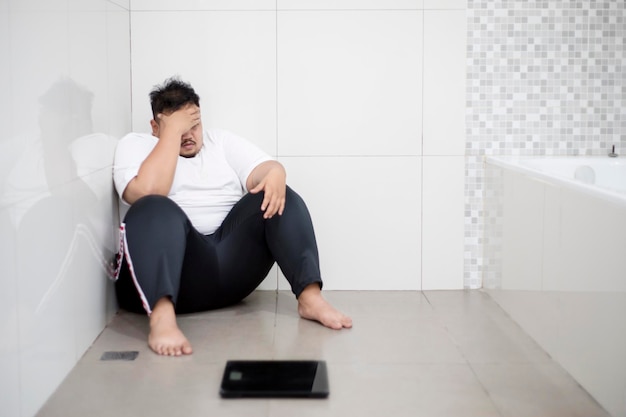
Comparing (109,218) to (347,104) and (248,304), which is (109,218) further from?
(347,104)

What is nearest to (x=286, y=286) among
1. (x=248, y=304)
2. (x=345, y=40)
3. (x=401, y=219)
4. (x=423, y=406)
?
A: (x=248, y=304)

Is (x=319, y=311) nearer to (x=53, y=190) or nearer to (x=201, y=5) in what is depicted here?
(x=53, y=190)

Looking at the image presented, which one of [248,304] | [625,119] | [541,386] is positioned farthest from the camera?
[625,119]

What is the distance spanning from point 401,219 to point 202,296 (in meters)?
0.95

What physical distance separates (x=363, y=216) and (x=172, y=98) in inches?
37.9

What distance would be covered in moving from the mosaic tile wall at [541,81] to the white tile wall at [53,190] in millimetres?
1493

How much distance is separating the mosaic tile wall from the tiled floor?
708mm

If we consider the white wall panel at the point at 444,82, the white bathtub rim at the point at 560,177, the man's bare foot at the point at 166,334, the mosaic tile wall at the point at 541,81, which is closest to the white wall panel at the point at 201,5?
the white wall panel at the point at 444,82

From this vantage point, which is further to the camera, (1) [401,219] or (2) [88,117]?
(1) [401,219]

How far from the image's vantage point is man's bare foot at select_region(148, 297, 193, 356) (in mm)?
2398

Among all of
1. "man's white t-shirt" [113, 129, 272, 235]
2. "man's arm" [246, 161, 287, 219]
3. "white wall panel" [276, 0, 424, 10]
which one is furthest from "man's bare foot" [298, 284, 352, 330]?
"white wall panel" [276, 0, 424, 10]

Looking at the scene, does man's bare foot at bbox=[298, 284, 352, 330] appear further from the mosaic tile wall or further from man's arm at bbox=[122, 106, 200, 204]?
the mosaic tile wall

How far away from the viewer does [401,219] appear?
330cm

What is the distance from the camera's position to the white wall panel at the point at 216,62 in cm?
321
